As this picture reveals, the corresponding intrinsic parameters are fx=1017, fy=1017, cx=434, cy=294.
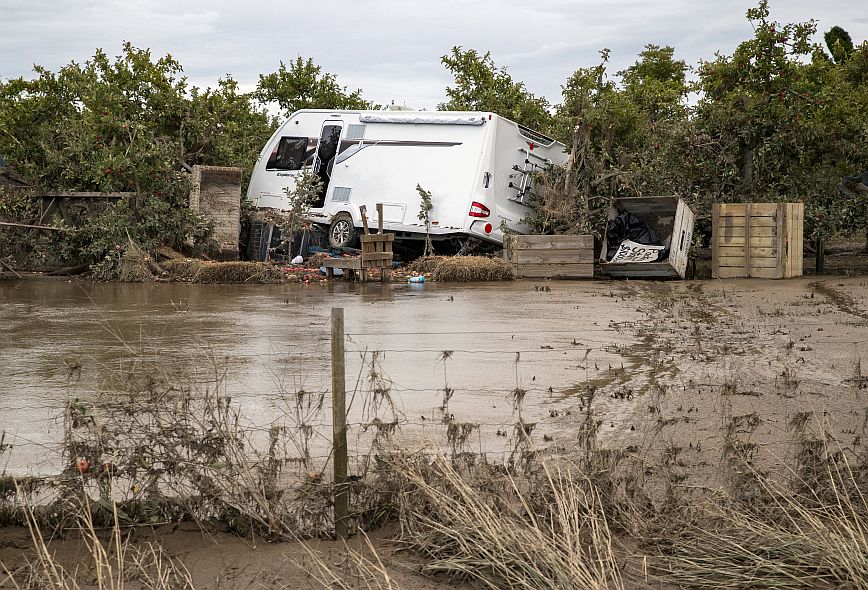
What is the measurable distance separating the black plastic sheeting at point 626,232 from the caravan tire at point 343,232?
525cm

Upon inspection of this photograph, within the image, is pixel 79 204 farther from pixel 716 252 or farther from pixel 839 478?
pixel 839 478

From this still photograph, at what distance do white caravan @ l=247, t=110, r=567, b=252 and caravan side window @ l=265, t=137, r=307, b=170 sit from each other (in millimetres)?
22

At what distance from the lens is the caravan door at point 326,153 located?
2194cm

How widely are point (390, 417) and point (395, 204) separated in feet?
46.5

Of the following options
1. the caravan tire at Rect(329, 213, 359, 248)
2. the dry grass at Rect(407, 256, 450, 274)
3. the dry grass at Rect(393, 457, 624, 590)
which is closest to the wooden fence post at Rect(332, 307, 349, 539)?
the dry grass at Rect(393, 457, 624, 590)

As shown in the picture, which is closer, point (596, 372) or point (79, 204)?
point (596, 372)

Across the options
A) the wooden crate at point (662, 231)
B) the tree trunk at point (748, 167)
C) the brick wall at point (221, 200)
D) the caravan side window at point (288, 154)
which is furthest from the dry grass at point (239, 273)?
the tree trunk at point (748, 167)

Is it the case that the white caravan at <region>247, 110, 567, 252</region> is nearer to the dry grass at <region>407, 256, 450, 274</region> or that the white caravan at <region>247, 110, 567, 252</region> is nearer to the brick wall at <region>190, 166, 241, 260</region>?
the dry grass at <region>407, 256, 450, 274</region>

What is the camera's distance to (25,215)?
20.3 m

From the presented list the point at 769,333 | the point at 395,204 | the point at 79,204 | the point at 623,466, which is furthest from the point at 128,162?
the point at 623,466

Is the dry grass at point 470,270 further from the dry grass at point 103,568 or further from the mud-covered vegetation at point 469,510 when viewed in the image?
the dry grass at point 103,568

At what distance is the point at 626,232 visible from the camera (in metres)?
20.6

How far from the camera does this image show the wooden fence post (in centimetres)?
513

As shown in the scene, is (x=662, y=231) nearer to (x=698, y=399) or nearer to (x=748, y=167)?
(x=748, y=167)
